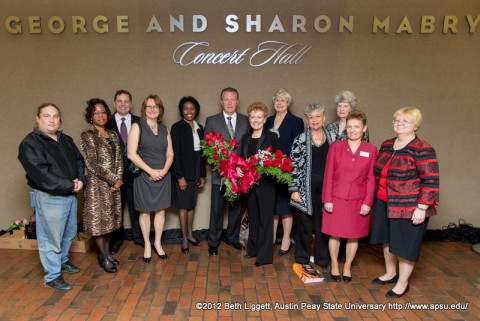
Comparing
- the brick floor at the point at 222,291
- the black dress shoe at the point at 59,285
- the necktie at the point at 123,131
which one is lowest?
the brick floor at the point at 222,291

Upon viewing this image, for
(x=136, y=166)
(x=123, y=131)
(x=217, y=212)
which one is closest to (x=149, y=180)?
(x=136, y=166)

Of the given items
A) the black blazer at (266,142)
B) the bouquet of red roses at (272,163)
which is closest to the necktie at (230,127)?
the black blazer at (266,142)

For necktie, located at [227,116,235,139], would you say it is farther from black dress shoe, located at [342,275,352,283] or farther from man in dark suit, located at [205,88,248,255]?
black dress shoe, located at [342,275,352,283]

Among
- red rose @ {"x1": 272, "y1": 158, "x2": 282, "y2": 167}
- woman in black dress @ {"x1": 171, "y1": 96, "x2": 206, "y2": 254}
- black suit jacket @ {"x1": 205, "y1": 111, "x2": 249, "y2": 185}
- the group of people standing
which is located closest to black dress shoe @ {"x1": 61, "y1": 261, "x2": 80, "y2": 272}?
the group of people standing

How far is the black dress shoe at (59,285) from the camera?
10.8ft

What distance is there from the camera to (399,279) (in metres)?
3.28

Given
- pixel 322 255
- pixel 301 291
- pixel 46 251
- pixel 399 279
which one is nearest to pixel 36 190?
pixel 46 251

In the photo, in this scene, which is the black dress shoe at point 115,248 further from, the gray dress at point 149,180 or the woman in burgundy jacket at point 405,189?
the woman in burgundy jacket at point 405,189

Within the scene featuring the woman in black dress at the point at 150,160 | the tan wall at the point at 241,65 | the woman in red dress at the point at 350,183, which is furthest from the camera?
the tan wall at the point at 241,65

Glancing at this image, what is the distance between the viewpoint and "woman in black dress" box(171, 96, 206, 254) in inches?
158

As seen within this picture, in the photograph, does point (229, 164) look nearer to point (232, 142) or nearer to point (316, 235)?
point (232, 142)

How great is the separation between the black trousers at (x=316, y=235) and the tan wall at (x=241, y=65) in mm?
1459

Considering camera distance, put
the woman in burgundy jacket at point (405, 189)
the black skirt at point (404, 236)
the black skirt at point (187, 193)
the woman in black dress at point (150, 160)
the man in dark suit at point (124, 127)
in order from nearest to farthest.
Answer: the woman in burgundy jacket at point (405, 189) → the black skirt at point (404, 236) → the woman in black dress at point (150, 160) → the man in dark suit at point (124, 127) → the black skirt at point (187, 193)

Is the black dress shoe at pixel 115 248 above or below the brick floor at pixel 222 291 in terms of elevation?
above
